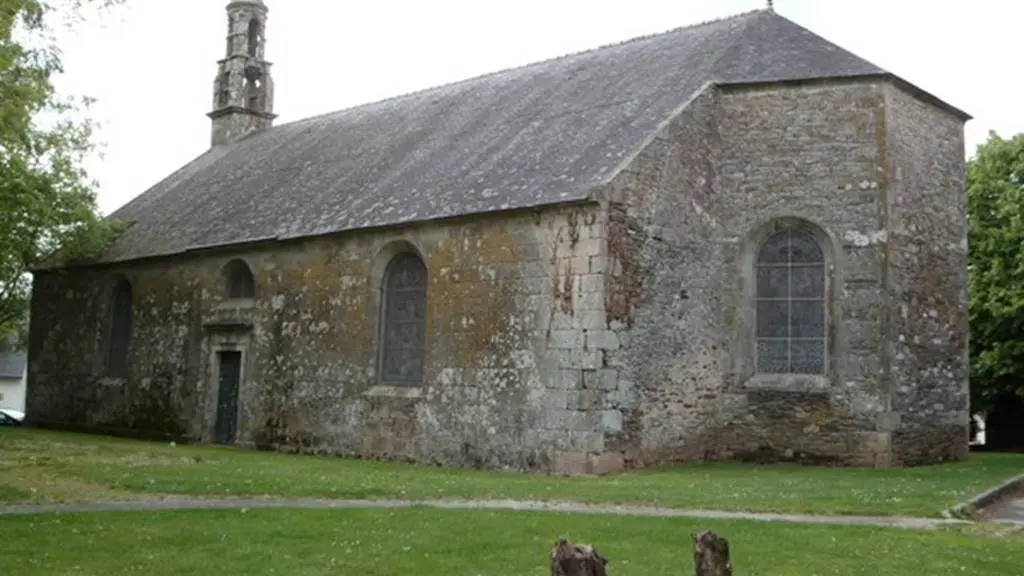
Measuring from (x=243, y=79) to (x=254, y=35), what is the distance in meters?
1.64

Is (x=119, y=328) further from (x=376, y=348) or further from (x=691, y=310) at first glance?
(x=691, y=310)

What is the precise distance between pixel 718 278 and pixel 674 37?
745 centimetres

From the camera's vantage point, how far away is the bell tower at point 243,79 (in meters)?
36.3

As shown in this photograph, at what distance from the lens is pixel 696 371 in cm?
1884

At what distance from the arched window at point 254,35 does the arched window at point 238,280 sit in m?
14.3

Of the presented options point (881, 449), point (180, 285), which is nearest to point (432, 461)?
point (881, 449)

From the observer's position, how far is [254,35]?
1446 inches

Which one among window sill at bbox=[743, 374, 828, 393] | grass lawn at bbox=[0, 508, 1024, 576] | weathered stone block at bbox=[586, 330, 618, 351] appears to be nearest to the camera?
grass lawn at bbox=[0, 508, 1024, 576]

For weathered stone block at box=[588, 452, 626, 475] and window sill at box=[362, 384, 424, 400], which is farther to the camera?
window sill at box=[362, 384, 424, 400]

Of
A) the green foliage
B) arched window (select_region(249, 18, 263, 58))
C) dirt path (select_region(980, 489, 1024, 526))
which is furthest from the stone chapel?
Answer: arched window (select_region(249, 18, 263, 58))

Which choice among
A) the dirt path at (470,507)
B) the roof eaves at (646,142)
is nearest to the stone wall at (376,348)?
the roof eaves at (646,142)

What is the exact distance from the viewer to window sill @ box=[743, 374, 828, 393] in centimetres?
1873

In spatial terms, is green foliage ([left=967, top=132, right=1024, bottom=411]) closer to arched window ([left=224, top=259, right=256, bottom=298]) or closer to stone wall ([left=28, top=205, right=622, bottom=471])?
stone wall ([left=28, top=205, right=622, bottom=471])

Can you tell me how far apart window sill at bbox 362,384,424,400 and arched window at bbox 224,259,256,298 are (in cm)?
576
